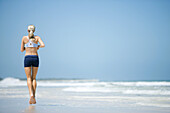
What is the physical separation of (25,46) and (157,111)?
2834 mm

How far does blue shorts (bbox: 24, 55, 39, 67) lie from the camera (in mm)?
4773

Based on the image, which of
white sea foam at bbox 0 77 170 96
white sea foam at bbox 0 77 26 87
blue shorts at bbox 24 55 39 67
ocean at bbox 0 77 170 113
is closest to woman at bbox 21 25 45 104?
blue shorts at bbox 24 55 39 67

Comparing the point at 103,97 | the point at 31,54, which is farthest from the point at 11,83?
Result: the point at 31,54

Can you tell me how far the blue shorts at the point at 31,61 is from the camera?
15.7 ft

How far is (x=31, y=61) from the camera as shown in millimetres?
4777

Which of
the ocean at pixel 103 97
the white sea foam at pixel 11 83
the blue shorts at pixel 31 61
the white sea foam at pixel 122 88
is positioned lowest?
the white sea foam at pixel 11 83

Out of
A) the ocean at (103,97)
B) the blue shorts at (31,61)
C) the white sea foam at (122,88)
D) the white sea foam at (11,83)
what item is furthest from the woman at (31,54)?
the white sea foam at (11,83)

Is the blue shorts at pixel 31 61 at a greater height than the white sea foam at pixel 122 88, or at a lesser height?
greater

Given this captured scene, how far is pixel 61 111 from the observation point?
12.3 ft

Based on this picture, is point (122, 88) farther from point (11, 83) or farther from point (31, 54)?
point (11, 83)

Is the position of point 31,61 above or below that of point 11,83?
above

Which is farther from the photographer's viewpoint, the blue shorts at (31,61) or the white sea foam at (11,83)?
the white sea foam at (11,83)

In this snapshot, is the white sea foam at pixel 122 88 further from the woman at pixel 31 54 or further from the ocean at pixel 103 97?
the woman at pixel 31 54

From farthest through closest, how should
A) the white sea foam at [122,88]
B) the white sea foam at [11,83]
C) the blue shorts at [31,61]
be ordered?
the white sea foam at [11,83], the white sea foam at [122,88], the blue shorts at [31,61]
